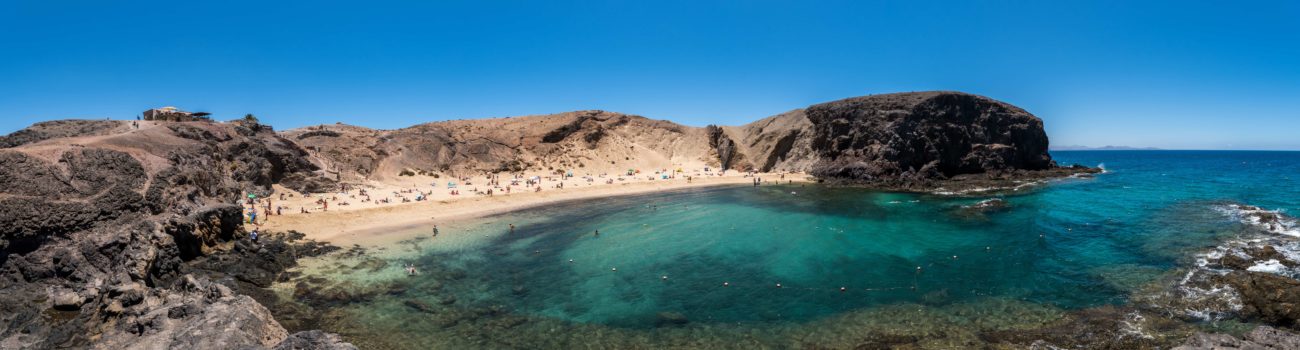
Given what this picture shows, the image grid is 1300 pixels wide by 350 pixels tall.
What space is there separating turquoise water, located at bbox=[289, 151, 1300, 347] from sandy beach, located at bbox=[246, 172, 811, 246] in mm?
3133

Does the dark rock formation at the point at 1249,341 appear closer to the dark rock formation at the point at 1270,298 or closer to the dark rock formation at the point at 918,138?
the dark rock formation at the point at 1270,298

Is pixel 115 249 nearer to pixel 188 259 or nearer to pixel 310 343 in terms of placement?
pixel 188 259

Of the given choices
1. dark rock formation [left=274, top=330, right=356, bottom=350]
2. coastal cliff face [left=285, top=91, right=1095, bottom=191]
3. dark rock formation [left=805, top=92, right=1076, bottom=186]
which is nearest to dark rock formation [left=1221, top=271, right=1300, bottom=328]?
dark rock formation [left=274, top=330, right=356, bottom=350]

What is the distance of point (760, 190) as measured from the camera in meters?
47.2

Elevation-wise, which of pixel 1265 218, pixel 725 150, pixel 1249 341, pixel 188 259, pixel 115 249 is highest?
pixel 725 150

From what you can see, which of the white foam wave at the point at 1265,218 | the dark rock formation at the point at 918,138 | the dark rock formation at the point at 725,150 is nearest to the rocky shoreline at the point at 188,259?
the white foam wave at the point at 1265,218

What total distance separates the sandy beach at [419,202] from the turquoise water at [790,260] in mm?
3133

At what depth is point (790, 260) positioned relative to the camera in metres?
22.4

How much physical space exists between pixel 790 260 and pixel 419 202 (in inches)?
1025

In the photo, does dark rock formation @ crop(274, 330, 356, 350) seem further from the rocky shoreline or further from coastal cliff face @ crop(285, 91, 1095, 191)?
coastal cliff face @ crop(285, 91, 1095, 191)

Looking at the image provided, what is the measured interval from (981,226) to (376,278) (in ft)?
98.2

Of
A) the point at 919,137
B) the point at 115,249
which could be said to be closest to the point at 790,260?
the point at 115,249

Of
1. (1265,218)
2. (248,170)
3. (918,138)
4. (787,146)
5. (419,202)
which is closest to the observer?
(1265,218)

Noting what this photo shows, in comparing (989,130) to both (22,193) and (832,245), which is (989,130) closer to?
(832,245)
